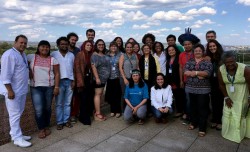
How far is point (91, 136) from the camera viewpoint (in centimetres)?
432

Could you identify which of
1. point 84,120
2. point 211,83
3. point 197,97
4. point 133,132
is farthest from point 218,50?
point 84,120

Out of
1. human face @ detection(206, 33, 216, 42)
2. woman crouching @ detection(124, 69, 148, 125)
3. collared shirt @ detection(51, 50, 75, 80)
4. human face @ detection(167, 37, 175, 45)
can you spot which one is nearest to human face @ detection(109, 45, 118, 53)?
woman crouching @ detection(124, 69, 148, 125)

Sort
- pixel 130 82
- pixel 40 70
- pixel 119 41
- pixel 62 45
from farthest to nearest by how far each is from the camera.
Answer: pixel 119 41 < pixel 130 82 < pixel 62 45 < pixel 40 70

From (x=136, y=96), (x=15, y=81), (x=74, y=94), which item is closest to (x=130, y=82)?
(x=136, y=96)

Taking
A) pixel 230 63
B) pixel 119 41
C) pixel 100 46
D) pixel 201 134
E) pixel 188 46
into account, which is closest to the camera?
pixel 230 63

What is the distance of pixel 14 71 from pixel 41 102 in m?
0.70

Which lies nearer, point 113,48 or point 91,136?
point 91,136

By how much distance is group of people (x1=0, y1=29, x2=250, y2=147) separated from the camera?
3951 millimetres

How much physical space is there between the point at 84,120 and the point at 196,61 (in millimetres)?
2413

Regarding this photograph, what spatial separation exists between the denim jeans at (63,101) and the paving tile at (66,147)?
27.1 inches

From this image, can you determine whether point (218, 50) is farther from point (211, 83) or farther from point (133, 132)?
point (133, 132)

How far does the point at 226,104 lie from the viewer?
14.0ft

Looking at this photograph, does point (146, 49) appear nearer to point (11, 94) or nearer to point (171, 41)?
point (171, 41)

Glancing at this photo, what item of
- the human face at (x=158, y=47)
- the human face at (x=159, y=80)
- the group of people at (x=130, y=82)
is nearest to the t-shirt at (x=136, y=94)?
the group of people at (x=130, y=82)
